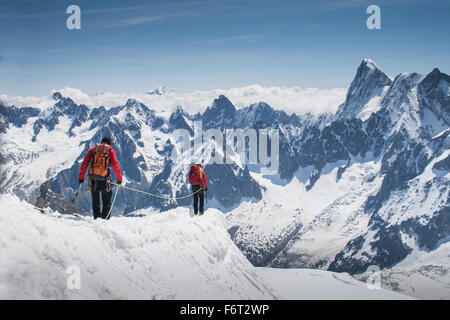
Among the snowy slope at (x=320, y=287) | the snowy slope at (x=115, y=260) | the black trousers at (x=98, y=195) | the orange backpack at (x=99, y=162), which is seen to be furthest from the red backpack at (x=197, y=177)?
the snowy slope at (x=320, y=287)

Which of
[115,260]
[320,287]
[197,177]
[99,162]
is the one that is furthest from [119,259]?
[320,287]

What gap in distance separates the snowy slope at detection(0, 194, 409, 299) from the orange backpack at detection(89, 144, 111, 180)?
242 cm

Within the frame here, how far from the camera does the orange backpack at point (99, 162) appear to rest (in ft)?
67.3

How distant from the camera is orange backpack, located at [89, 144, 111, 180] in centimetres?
2052

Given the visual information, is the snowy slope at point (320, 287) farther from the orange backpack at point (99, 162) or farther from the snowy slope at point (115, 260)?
the orange backpack at point (99, 162)

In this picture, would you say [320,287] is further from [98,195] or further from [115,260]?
[115,260]

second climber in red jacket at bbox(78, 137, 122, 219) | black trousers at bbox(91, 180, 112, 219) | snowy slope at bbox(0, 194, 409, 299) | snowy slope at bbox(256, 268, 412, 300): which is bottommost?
snowy slope at bbox(256, 268, 412, 300)

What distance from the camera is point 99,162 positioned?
2058cm

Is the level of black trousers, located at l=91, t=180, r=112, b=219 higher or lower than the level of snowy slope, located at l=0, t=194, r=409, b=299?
higher

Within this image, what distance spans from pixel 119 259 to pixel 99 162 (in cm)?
588

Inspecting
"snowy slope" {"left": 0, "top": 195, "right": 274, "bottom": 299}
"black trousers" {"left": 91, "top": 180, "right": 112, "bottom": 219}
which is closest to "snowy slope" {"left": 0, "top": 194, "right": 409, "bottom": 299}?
"snowy slope" {"left": 0, "top": 195, "right": 274, "bottom": 299}

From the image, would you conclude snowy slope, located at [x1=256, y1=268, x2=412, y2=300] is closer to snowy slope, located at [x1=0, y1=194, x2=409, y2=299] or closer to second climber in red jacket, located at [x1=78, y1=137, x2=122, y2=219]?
snowy slope, located at [x1=0, y1=194, x2=409, y2=299]

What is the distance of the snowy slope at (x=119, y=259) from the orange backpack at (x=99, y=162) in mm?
2422
